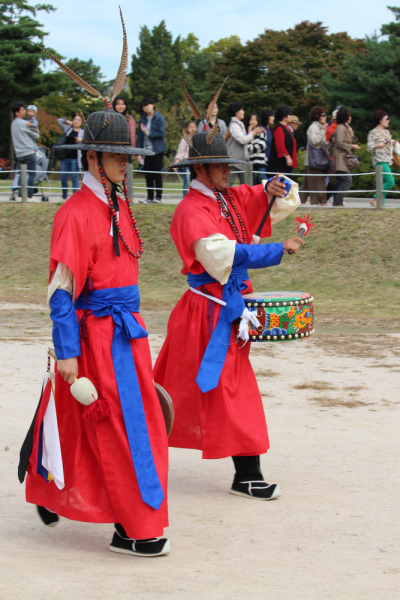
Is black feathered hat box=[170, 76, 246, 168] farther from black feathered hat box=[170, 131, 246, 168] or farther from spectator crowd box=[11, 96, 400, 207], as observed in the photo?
spectator crowd box=[11, 96, 400, 207]

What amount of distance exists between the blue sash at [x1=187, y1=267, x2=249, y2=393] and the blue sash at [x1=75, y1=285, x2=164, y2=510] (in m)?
0.66

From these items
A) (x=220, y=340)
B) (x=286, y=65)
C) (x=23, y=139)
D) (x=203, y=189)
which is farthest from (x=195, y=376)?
(x=286, y=65)

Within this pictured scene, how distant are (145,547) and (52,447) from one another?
0.61 m

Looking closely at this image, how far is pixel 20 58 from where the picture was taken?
31828 mm

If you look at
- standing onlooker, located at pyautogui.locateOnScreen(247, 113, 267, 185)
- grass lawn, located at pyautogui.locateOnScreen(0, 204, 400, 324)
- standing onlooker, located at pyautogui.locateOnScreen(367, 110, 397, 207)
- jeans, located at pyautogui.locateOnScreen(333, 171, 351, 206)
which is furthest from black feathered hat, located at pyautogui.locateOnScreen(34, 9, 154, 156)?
jeans, located at pyautogui.locateOnScreen(333, 171, 351, 206)

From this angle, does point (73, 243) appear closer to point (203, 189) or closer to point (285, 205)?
point (203, 189)

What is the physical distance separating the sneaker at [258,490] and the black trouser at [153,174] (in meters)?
9.06

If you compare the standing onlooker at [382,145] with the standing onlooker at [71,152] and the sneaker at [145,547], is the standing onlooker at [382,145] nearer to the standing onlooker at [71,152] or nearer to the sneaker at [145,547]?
the standing onlooker at [71,152]

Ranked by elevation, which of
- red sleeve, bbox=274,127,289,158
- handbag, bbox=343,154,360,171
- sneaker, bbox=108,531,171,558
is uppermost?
red sleeve, bbox=274,127,289,158

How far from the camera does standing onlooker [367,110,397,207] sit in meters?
11.8

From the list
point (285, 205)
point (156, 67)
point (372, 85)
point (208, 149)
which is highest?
point (156, 67)

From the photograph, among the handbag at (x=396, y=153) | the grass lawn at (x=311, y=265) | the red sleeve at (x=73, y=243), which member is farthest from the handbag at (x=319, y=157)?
the red sleeve at (x=73, y=243)

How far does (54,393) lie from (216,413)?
987mm

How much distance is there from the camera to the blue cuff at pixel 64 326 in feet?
10.9
